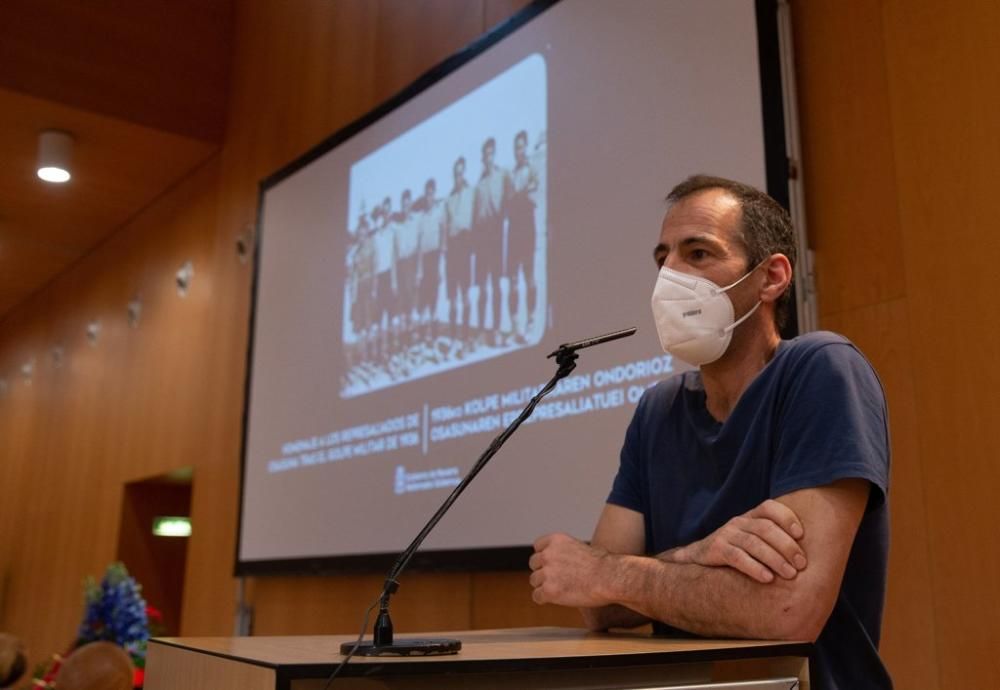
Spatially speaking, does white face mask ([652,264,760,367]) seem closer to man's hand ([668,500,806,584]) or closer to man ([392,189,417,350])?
man's hand ([668,500,806,584])

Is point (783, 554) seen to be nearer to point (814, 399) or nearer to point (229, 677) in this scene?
point (814, 399)

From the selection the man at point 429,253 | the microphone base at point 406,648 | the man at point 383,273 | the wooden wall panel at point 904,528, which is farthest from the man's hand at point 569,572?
the man at point 383,273

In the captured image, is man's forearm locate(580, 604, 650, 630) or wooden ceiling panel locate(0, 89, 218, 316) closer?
man's forearm locate(580, 604, 650, 630)

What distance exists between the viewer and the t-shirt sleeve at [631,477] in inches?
66.4

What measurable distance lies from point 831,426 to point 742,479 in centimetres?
19

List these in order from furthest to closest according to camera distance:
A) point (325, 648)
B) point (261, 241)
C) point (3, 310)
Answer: point (3, 310) < point (261, 241) < point (325, 648)

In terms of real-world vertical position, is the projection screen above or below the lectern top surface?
above

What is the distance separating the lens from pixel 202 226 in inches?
222

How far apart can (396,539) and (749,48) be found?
195cm

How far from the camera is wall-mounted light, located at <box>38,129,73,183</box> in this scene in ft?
17.4

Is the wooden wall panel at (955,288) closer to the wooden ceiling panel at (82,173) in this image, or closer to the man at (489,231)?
the man at (489,231)

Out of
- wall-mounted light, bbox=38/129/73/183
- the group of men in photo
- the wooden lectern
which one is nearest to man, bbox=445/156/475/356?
the group of men in photo

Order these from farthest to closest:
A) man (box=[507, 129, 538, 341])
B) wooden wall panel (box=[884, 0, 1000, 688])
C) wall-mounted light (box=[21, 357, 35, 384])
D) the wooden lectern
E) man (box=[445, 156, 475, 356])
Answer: wall-mounted light (box=[21, 357, 35, 384]) → man (box=[445, 156, 475, 356]) → man (box=[507, 129, 538, 341]) → wooden wall panel (box=[884, 0, 1000, 688]) → the wooden lectern

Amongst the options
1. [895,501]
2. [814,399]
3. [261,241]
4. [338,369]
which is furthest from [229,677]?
[261,241]
